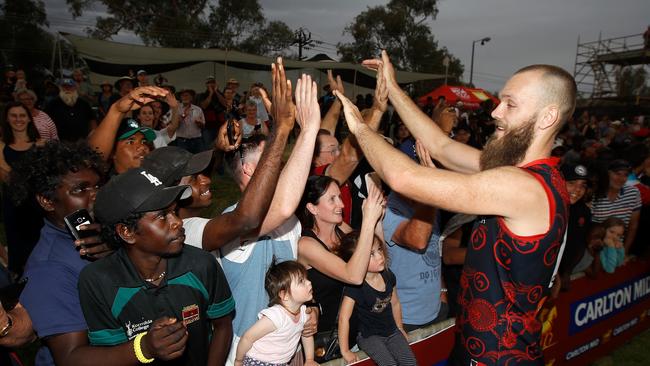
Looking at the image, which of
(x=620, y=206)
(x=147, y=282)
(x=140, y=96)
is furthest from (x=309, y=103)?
(x=620, y=206)

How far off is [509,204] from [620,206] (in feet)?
14.3

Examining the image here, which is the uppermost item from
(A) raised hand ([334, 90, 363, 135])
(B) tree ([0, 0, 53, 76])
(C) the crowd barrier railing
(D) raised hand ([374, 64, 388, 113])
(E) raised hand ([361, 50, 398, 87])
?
(B) tree ([0, 0, 53, 76])

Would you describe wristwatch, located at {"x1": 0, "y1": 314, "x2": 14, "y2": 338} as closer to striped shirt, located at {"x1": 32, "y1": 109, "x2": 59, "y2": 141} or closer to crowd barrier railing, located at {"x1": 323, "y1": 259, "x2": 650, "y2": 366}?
crowd barrier railing, located at {"x1": 323, "y1": 259, "x2": 650, "y2": 366}

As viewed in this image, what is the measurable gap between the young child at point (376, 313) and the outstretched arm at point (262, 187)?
1.03 m

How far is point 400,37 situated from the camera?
5866 cm

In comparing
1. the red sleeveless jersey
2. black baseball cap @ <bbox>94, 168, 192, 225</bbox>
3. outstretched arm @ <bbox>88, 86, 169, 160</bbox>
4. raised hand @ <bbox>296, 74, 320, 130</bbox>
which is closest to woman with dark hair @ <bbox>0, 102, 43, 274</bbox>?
outstretched arm @ <bbox>88, 86, 169, 160</bbox>

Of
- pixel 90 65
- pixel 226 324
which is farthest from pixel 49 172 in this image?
pixel 90 65

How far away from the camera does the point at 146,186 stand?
2.09 metres

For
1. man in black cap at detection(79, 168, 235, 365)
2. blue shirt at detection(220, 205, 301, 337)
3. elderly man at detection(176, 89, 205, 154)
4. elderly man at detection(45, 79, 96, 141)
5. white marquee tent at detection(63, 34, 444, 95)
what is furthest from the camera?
white marquee tent at detection(63, 34, 444, 95)

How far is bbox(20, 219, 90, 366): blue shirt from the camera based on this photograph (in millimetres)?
1904

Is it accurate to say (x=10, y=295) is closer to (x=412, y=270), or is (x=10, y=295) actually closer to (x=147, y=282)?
(x=147, y=282)

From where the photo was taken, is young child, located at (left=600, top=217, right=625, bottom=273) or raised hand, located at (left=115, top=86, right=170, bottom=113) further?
young child, located at (left=600, top=217, right=625, bottom=273)

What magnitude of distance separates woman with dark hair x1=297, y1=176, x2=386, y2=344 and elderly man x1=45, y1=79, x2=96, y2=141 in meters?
6.50

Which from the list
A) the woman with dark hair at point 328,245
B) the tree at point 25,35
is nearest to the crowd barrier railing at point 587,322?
the woman with dark hair at point 328,245
